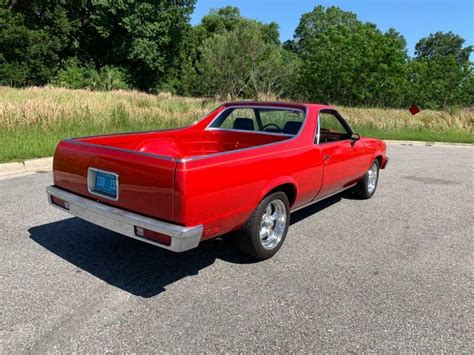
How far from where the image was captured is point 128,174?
3018 millimetres

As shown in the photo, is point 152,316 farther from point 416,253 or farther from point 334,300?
point 416,253

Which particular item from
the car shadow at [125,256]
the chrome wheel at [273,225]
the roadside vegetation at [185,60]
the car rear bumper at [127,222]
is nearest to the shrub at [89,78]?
Answer: the roadside vegetation at [185,60]

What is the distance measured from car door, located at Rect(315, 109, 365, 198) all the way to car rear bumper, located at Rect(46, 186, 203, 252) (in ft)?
7.25

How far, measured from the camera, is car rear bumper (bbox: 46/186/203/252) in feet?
9.00

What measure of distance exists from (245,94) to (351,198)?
26647 mm

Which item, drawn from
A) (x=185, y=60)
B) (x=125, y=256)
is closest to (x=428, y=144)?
(x=125, y=256)

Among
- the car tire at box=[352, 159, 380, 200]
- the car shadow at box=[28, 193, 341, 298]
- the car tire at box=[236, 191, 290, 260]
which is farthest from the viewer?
the car tire at box=[352, 159, 380, 200]

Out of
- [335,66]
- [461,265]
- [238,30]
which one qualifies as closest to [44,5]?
[238,30]

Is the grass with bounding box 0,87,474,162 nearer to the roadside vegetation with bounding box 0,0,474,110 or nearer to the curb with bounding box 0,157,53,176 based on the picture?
the curb with bounding box 0,157,53,176

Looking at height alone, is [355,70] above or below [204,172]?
above

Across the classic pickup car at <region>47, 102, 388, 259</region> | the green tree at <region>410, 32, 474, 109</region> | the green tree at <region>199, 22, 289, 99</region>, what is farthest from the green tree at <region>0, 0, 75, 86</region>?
the green tree at <region>410, 32, 474, 109</region>

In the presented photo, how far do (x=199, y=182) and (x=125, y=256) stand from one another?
4.97ft

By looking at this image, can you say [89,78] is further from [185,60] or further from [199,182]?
[199,182]

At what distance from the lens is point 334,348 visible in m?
2.54
